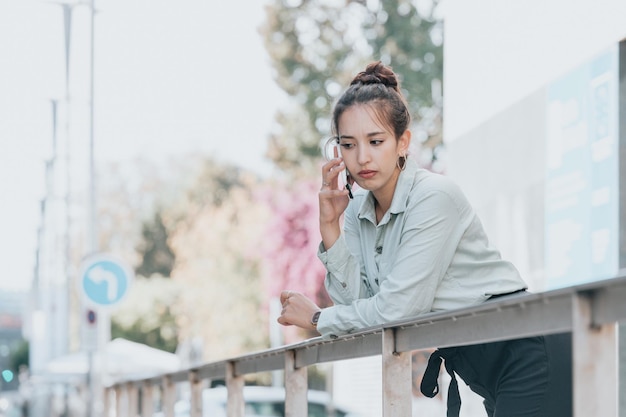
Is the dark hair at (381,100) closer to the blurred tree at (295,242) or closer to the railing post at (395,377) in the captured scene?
the railing post at (395,377)

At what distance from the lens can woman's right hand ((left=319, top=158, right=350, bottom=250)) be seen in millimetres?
4148

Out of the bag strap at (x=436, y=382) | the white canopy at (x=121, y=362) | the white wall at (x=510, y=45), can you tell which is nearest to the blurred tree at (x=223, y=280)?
the white canopy at (x=121, y=362)

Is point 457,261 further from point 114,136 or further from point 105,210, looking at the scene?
point 105,210

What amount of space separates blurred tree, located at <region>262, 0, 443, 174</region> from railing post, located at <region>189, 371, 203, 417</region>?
2624 centimetres

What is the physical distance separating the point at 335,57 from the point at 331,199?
105 feet

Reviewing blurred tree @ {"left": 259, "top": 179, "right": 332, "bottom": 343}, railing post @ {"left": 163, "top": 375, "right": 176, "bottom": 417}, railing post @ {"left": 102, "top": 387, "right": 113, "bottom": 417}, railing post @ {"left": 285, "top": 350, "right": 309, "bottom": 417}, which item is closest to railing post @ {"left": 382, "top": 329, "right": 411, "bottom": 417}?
railing post @ {"left": 285, "top": 350, "right": 309, "bottom": 417}

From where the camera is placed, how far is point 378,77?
4105mm

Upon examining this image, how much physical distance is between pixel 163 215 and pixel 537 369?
197 ft

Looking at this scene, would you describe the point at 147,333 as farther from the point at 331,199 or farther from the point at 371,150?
the point at 371,150

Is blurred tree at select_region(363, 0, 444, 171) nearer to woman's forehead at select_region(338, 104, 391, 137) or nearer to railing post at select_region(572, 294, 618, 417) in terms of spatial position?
woman's forehead at select_region(338, 104, 391, 137)

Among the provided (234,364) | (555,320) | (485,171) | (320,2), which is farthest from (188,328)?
(555,320)

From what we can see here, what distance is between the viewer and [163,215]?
6291 cm

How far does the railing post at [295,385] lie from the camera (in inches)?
177

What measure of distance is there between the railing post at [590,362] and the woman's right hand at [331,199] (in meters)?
1.78
